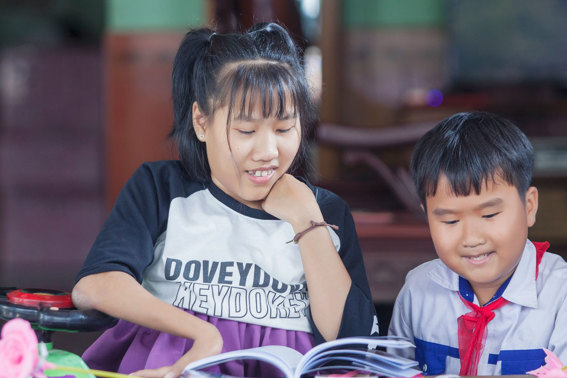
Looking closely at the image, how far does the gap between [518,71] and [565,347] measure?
2918 millimetres

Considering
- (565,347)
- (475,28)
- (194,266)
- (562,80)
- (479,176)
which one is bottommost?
(565,347)

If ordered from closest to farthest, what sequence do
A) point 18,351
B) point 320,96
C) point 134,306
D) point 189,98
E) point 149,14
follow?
point 18,351
point 134,306
point 189,98
point 320,96
point 149,14

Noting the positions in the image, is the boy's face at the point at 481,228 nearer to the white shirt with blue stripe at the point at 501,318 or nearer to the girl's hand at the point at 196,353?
the white shirt with blue stripe at the point at 501,318

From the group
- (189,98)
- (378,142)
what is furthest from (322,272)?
(378,142)

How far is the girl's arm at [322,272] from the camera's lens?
119 cm

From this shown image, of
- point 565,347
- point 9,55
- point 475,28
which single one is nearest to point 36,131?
point 9,55

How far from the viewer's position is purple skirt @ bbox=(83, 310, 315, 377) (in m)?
1.16

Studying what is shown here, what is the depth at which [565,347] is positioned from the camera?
4.01ft

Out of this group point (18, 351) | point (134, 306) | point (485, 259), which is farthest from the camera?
point (485, 259)

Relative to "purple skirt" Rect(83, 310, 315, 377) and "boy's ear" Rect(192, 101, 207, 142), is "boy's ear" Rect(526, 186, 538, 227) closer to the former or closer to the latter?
"purple skirt" Rect(83, 310, 315, 377)

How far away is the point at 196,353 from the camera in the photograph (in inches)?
42.8

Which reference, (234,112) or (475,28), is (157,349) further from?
(475,28)

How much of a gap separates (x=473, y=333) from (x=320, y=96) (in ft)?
5.65

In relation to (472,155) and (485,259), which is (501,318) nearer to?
(485,259)
